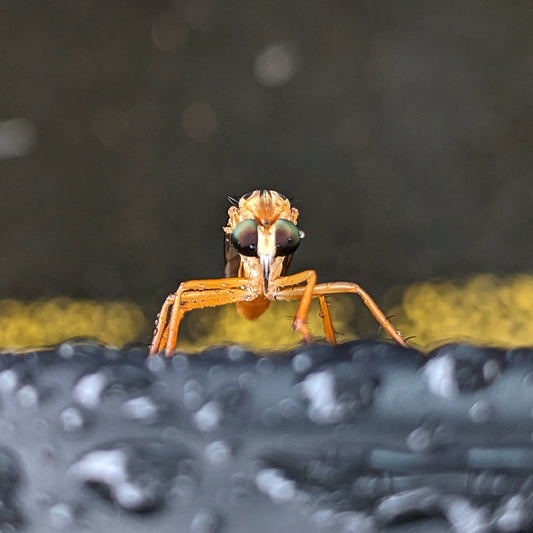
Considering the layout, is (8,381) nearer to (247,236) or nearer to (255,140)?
(247,236)

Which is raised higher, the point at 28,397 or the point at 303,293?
the point at 303,293

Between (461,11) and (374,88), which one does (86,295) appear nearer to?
(374,88)

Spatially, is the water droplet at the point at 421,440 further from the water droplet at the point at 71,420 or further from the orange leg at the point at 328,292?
the orange leg at the point at 328,292

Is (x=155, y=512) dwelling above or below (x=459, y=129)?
below

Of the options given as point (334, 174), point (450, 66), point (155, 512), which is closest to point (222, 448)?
point (155, 512)

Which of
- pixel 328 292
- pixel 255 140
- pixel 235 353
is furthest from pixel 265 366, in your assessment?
pixel 255 140

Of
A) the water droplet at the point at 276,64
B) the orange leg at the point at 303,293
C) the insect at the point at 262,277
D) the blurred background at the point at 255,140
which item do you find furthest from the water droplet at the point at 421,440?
the water droplet at the point at 276,64
